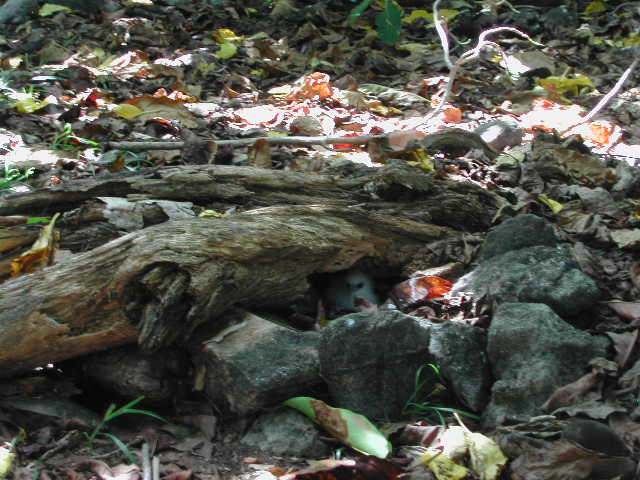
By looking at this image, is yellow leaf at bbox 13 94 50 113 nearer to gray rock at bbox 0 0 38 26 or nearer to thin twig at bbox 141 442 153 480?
gray rock at bbox 0 0 38 26

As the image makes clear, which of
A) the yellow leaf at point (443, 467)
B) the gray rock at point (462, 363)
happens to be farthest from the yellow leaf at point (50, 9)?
the yellow leaf at point (443, 467)

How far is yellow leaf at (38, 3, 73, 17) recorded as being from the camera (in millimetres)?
7254

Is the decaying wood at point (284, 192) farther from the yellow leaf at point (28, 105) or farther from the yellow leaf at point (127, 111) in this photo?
the yellow leaf at point (28, 105)

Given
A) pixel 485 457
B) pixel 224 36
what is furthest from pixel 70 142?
pixel 224 36

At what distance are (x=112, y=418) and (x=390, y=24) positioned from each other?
5.62 m

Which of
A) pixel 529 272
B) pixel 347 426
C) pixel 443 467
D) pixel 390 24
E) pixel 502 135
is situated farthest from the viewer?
pixel 390 24

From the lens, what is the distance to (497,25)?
292 inches

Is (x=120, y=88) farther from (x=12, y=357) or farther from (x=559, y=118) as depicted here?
(x=12, y=357)

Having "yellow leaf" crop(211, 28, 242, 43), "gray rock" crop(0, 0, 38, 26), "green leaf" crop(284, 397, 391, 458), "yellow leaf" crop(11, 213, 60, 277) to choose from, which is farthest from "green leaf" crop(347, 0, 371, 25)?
"green leaf" crop(284, 397, 391, 458)

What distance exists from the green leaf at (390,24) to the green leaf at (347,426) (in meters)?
5.48

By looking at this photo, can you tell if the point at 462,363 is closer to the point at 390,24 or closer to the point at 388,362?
the point at 388,362

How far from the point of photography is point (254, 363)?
2.31m

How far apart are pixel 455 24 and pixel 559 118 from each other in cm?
283

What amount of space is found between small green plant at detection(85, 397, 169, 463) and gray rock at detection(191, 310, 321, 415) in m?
0.21
